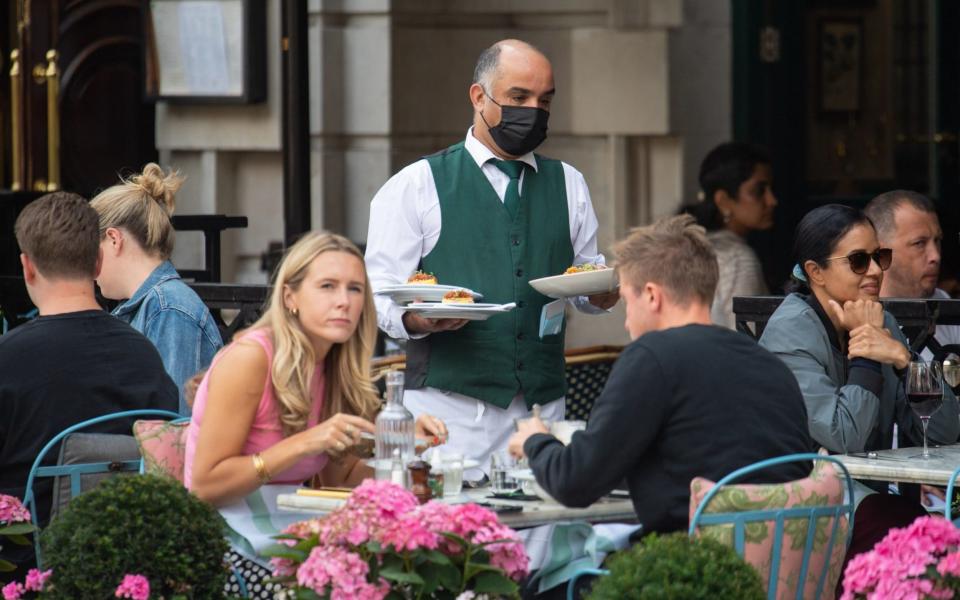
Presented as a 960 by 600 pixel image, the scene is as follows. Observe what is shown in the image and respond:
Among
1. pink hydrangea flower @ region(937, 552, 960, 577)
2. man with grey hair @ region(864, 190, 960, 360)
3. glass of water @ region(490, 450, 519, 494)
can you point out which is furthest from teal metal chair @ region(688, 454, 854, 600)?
man with grey hair @ region(864, 190, 960, 360)

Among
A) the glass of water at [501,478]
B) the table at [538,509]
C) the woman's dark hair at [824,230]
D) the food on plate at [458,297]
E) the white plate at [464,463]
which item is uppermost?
the woman's dark hair at [824,230]

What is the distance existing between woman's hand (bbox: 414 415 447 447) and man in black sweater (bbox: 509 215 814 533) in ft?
1.24

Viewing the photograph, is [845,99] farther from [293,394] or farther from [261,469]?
[261,469]

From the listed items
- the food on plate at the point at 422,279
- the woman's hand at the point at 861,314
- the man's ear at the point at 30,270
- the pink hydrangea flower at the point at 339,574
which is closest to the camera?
the pink hydrangea flower at the point at 339,574

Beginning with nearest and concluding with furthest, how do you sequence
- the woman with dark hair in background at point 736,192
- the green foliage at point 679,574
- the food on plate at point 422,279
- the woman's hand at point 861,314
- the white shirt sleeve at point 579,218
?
the green foliage at point 679,574 → the food on plate at point 422,279 → the woman's hand at point 861,314 → the white shirt sleeve at point 579,218 → the woman with dark hair in background at point 736,192

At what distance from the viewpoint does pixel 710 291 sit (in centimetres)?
396

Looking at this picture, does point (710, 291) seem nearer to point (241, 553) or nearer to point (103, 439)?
point (241, 553)

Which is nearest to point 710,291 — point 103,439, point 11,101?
point 103,439

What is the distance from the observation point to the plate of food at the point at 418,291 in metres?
4.84

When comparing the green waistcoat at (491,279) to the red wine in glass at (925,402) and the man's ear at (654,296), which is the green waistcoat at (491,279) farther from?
the man's ear at (654,296)

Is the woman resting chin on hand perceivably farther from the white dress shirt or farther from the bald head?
the bald head

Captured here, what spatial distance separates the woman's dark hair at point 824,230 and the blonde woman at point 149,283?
5.94ft

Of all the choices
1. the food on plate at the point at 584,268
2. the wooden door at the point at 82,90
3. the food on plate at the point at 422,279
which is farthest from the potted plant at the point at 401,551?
the wooden door at the point at 82,90

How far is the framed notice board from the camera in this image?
29.9 feet
